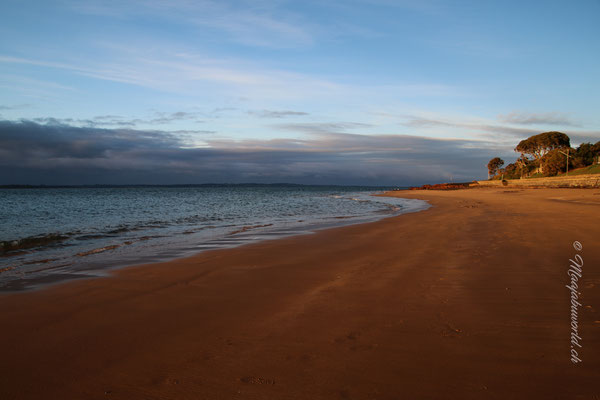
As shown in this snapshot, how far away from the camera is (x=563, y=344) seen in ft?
11.4

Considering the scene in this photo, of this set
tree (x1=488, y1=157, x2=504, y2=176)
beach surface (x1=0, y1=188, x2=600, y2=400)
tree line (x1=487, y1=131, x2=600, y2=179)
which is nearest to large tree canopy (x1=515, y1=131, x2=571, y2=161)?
tree line (x1=487, y1=131, x2=600, y2=179)

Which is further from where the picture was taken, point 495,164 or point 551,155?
point 495,164

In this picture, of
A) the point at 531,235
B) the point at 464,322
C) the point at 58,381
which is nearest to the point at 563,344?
the point at 464,322

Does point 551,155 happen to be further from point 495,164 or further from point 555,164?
point 495,164

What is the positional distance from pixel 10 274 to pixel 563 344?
391 inches

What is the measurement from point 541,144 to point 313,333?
312 feet

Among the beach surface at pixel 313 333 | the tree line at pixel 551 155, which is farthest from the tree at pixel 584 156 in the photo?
the beach surface at pixel 313 333

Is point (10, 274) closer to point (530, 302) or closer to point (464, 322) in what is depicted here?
point (464, 322)

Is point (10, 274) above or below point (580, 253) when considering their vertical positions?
below

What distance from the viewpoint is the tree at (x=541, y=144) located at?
2958 inches

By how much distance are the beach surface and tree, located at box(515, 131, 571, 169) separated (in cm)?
8613

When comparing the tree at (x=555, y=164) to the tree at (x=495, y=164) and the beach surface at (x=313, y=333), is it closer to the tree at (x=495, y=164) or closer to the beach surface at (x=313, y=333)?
the tree at (x=495, y=164)

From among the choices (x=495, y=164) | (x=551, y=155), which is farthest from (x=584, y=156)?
(x=495, y=164)

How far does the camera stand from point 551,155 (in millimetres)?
67125
